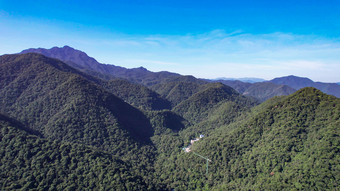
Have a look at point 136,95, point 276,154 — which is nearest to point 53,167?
point 276,154

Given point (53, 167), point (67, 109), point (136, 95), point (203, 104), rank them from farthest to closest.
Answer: point (136, 95) → point (203, 104) → point (67, 109) → point (53, 167)

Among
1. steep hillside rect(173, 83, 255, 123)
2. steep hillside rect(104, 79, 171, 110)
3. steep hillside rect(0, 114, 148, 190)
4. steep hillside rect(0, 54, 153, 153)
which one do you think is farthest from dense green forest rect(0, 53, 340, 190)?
steep hillside rect(104, 79, 171, 110)

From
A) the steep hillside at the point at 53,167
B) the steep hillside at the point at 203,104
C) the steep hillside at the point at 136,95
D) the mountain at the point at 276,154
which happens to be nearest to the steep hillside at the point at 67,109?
the steep hillside at the point at 53,167

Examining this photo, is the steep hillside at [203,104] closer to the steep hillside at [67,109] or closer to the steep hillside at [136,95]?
the steep hillside at [136,95]

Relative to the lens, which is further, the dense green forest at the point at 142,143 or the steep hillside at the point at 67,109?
the steep hillside at the point at 67,109

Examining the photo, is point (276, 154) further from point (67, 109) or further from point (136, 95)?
point (136, 95)

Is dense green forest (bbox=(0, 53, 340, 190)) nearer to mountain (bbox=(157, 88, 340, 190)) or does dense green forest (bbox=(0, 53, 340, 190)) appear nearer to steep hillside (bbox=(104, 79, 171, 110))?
mountain (bbox=(157, 88, 340, 190))
